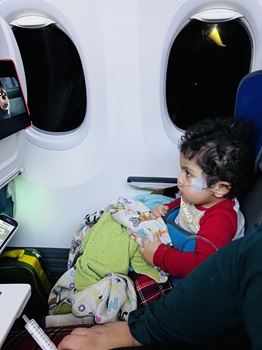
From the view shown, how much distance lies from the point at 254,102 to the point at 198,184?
0.37 m

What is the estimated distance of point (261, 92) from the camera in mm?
1223

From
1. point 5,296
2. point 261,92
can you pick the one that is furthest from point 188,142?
point 5,296

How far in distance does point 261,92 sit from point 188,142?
Result: 32cm

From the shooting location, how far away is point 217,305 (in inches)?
27.8

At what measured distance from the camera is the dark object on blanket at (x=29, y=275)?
5.64 ft

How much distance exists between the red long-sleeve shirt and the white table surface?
57 centimetres

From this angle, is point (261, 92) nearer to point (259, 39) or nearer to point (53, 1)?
point (259, 39)

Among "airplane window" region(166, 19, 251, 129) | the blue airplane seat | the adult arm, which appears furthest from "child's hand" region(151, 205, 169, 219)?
the adult arm

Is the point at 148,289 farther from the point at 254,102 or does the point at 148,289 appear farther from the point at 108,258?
the point at 254,102

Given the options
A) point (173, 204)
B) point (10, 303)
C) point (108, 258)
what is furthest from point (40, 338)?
point (173, 204)

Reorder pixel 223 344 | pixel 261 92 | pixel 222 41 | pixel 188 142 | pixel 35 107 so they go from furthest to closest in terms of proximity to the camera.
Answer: pixel 35 107 < pixel 222 41 < pixel 188 142 < pixel 261 92 < pixel 223 344

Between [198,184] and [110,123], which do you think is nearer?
[198,184]

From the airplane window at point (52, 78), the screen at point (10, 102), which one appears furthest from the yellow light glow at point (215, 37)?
the screen at point (10, 102)

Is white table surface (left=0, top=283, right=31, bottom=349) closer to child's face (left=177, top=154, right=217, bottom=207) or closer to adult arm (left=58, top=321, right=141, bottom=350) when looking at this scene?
adult arm (left=58, top=321, right=141, bottom=350)
